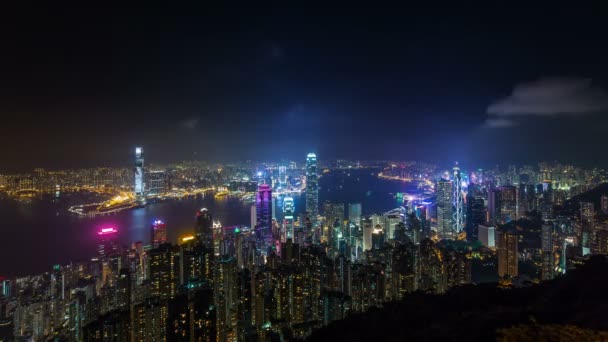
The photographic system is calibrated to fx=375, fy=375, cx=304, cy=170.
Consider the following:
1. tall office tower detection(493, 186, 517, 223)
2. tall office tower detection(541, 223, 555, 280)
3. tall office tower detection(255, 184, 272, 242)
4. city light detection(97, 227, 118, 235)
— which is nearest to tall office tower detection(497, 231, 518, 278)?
tall office tower detection(541, 223, 555, 280)

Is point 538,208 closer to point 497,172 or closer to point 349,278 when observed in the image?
point 497,172

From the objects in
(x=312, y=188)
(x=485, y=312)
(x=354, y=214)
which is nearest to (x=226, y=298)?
(x=485, y=312)

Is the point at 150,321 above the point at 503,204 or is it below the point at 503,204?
below

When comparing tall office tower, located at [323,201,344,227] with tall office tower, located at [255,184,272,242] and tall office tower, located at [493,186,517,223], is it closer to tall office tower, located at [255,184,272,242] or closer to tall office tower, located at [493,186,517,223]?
tall office tower, located at [255,184,272,242]

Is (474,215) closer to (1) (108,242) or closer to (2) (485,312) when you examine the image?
(2) (485,312)

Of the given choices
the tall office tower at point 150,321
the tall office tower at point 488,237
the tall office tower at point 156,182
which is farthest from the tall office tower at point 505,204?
the tall office tower at point 156,182
